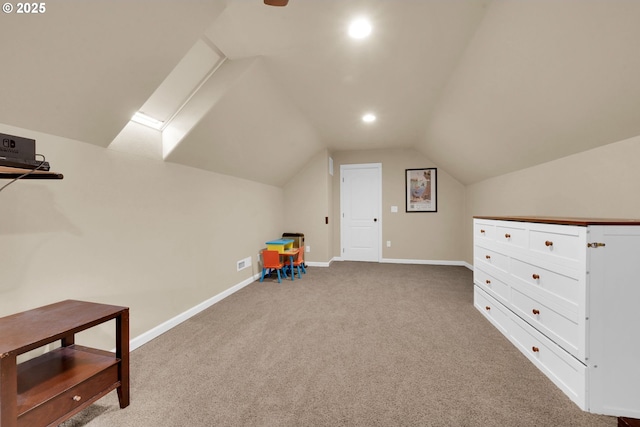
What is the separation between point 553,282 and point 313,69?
254cm

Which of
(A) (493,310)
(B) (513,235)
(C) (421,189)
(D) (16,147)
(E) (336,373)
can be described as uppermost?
(C) (421,189)

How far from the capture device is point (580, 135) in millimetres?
1936

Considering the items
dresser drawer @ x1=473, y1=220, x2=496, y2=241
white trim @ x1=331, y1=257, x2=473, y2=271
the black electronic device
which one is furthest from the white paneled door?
the black electronic device

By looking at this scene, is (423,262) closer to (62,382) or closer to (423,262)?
(423,262)

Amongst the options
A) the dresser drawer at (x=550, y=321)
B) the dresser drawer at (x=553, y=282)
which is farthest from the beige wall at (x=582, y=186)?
the dresser drawer at (x=550, y=321)

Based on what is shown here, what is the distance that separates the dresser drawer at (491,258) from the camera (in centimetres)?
225

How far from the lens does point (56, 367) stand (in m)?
1.35

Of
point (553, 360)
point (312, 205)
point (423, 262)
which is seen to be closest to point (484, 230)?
point (553, 360)

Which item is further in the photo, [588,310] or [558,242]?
[558,242]

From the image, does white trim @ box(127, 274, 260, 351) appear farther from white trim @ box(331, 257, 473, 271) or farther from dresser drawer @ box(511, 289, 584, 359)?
dresser drawer @ box(511, 289, 584, 359)

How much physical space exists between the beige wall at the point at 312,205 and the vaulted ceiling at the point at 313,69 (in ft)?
6.37

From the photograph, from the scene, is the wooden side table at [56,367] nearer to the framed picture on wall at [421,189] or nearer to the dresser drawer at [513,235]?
the dresser drawer at [513,235]

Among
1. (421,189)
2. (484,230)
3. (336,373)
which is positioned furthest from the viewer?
(421,189)

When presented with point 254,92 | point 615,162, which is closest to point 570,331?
point 615,162
